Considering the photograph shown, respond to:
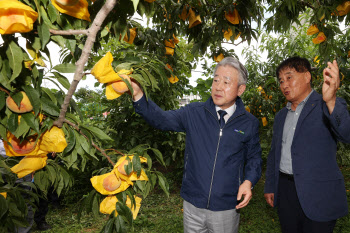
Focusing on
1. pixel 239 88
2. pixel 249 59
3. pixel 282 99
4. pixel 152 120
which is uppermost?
pixel 249 59

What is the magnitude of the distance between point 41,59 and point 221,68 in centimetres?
105

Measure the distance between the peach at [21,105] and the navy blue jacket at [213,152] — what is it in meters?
0.73

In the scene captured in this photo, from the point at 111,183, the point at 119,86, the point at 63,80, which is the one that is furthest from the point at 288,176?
the point at 63,80

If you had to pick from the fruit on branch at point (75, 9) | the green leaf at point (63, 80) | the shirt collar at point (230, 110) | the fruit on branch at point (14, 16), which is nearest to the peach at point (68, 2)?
the fruit on branch at point (75, 9)

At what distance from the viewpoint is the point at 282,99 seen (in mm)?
3773

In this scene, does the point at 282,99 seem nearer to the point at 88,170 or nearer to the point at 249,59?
the point at 249,59

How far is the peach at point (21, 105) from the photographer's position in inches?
29.7

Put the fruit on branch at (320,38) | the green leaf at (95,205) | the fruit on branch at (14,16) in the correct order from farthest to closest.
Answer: the fruit on branch at (320,38), the green leaf at (95,205), the fruit on branch at (14,16)

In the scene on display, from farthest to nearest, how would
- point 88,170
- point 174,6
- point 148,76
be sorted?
1. point 88,170
2. point 174,6
3. point 148,76

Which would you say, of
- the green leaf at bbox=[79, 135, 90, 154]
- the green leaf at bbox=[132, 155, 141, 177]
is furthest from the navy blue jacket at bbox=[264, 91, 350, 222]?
the green leaf at bbox=[79, 135, 90, 154]

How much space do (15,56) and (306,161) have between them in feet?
5.44

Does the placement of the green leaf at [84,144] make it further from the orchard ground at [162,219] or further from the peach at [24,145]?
the orchard ground at [162,219]

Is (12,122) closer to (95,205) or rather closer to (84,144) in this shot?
(84,144)

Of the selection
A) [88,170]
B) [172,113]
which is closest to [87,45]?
[172,113]
